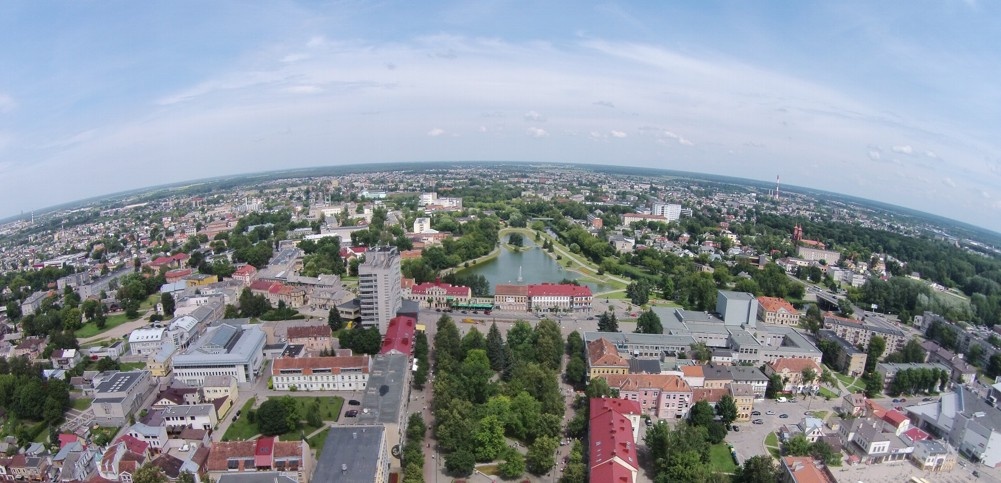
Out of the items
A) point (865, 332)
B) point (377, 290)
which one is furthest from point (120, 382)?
point (865, 332)

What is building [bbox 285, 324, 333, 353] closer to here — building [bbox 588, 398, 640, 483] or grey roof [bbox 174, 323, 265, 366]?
grey roof [bbox 174, 323, 265, 366]

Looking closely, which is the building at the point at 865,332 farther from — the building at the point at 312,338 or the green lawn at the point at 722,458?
the building at the point at 312,338

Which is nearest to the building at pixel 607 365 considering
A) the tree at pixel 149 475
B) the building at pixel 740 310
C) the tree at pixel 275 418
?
the building at pixel 740 310

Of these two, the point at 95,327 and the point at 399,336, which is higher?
the point at 399,336

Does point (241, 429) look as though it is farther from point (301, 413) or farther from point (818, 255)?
point (818, 255)

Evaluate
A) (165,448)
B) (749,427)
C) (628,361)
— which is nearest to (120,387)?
(165,448)

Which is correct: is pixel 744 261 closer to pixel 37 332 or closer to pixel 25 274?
pixel 37 332

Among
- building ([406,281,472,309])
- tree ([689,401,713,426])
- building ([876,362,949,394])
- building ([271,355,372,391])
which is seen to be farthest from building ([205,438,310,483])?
building ([876,362,949,394])
